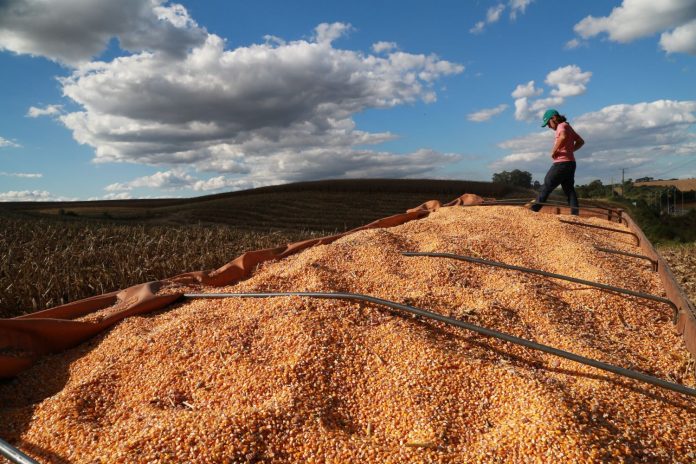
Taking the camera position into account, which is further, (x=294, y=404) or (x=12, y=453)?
(x=294, y=404)

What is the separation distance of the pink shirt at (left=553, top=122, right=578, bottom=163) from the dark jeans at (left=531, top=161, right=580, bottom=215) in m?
0.06

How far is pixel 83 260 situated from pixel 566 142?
566 centimetres

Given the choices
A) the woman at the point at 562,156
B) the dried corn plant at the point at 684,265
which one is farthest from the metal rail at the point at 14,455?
the woman at the point at 562,156

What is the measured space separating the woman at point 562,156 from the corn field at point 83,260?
12.7ft

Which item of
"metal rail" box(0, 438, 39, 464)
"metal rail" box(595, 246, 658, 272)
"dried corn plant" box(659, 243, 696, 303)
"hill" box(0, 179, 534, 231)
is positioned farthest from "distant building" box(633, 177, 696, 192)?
"metal rail" box(0, 438, 39, 464)

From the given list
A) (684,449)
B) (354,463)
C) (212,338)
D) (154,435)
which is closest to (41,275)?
(212,338)

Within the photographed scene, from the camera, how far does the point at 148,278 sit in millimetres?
4535

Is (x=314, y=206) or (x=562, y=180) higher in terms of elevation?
(x=562, y=180)

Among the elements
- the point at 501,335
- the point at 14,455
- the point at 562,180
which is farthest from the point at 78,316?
the point at 562,180

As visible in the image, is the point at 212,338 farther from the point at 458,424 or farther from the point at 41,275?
the point at 41,275

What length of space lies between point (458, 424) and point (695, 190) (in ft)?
149

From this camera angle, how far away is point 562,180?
570 cm

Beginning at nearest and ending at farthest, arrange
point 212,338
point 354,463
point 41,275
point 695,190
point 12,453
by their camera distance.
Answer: point 12,453, point 354,463, point 212,338, point 41,275, point 695,190

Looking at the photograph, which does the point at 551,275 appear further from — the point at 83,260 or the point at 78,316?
the point at 83,260
